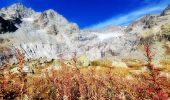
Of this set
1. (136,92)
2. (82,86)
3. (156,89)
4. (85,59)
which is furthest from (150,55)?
(85,59)

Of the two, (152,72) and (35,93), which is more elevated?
(152,72)

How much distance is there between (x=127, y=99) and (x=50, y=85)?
982 centimetres

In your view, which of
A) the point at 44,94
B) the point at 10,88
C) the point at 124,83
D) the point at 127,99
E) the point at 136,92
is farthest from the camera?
the point at 10,88

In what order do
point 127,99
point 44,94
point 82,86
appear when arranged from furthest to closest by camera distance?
point 44,94
point 127,99
point 82,86

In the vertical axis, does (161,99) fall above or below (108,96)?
above

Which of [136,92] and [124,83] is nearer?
[136,92]

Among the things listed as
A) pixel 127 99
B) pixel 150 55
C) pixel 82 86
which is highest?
pixel 150 55

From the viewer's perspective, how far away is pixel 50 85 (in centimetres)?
3278

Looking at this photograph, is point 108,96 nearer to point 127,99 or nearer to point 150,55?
point 127,99

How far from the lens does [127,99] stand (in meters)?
27.5

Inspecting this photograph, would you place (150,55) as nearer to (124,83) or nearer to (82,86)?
(82,86)

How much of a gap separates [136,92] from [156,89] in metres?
17.7

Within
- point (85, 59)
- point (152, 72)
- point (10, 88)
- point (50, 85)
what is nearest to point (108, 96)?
point (50, 85)

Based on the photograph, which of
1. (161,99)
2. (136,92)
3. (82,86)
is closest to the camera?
(161,99)
